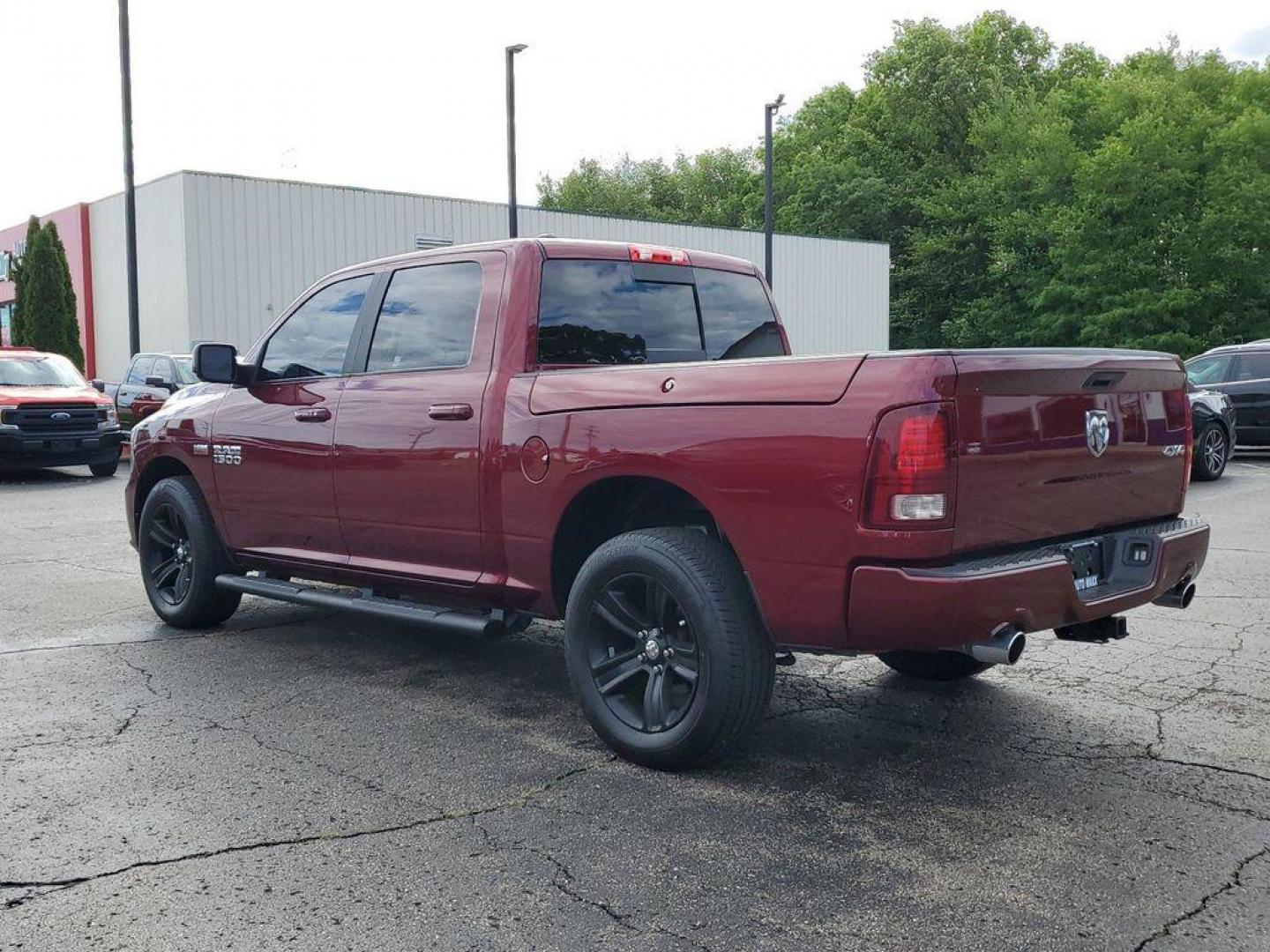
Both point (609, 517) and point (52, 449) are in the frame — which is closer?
point (609, 517)

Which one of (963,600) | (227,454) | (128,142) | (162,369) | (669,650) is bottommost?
(669,650)

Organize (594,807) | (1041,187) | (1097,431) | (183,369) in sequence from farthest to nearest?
1. (1041,187)
2. (183,369)
3. (1097,431)
4. (594,807)

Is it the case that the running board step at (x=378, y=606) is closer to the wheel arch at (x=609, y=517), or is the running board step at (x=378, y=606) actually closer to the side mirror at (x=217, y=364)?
the wheel arch at (x=609, y=517)

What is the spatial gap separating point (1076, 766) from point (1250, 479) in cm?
1184

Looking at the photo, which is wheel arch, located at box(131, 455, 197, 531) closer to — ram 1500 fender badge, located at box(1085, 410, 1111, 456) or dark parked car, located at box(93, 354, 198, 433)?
→ ram 1500 fender badge, located at box(1085, 410, 1111, 456)

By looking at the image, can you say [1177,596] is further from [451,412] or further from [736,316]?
[451,412]

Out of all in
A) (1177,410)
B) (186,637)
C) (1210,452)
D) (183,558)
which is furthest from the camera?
(1210,452)

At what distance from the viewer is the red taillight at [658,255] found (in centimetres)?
527

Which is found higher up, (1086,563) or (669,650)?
(1086,563)

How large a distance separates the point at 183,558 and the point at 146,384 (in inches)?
489

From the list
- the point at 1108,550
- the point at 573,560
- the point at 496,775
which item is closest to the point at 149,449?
the point at 573,560

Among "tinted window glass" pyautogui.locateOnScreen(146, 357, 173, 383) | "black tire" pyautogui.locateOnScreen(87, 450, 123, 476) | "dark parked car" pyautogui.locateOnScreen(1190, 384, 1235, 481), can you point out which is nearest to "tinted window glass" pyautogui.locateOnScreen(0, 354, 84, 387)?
"black tire" pyautogui.locateOnScreen(87, 450, 123, 476)

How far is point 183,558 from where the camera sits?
21.6 feet

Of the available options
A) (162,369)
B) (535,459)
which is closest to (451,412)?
(535,459)
